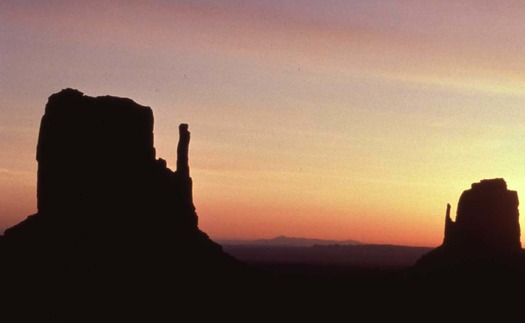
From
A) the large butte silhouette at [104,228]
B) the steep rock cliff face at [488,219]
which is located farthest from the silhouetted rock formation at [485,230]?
the large butte silhouette at [104,228]

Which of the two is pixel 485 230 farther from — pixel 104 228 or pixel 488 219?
pixel 104 228

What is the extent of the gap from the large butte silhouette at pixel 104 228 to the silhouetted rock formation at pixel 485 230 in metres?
38.5

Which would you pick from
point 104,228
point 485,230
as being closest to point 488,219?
point 485,230

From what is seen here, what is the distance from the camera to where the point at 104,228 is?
6000 centimetres

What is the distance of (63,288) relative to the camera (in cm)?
5247

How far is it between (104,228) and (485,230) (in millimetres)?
54845

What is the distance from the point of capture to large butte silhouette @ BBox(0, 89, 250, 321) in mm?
53188

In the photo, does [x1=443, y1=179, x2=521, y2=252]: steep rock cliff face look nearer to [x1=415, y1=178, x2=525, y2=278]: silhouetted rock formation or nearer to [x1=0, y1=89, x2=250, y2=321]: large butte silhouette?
[x1=415, y1=178, x2=525, y2=278]: silhouetted rock formation

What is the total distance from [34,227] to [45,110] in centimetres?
952

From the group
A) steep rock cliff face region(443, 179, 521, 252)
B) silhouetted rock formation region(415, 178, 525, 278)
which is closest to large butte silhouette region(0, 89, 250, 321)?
silhouetted rock formation region(415, 178, 525, 278)

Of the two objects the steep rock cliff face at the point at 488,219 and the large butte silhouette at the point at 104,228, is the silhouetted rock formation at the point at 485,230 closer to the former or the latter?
the steep rock cliff face at the point at 488,219

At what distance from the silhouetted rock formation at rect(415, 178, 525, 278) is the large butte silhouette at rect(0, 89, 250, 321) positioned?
38548mm

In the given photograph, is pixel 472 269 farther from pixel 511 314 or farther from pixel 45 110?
pixel 45 110

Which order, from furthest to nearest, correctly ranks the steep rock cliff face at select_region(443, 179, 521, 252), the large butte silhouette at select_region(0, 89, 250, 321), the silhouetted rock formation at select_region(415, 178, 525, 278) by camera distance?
the steep rock cliff face at select_region(443, 179, 521, 252) → the silhouetted rock formation at select_region(415, 178, 525, 278) → the large butte silhouette at select_region(0, 89, 250, 321)
